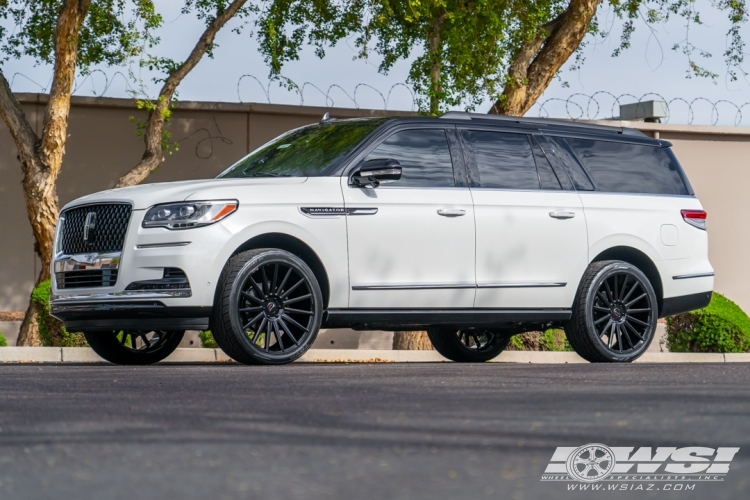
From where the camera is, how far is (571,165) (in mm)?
10266

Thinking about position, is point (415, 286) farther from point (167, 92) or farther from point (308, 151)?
point (167, 92)

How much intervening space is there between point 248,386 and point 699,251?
5.70 metres

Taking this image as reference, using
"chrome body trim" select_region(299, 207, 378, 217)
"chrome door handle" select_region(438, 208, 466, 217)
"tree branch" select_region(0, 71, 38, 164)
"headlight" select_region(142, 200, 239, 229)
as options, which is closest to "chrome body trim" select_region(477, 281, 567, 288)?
"chrome door handle" select_region(438, 208, 466, 217)

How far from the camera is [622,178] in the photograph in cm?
1053

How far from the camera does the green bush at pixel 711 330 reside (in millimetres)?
14305

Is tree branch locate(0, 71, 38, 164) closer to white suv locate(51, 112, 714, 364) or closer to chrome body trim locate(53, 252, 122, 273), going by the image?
white suv locate(51, 112, 714, 364)

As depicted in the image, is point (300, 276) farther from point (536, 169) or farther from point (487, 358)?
point (487, 358)

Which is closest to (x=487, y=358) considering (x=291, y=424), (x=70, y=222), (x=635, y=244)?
(x=635, y=244)

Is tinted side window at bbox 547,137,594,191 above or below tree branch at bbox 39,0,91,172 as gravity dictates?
below

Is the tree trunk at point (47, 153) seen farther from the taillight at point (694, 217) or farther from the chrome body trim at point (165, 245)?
the taillight at point (694, 217)

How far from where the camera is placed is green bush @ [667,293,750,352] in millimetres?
14305

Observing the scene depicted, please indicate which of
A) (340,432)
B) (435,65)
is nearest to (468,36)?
(435,65)

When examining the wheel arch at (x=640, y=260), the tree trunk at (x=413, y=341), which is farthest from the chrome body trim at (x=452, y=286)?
the tree trunk at (x=413, y=341)

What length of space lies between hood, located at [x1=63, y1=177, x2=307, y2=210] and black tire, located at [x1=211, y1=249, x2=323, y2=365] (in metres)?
0.46
